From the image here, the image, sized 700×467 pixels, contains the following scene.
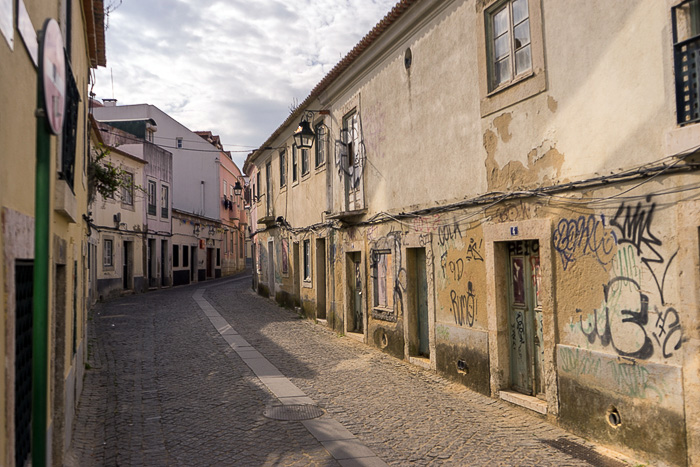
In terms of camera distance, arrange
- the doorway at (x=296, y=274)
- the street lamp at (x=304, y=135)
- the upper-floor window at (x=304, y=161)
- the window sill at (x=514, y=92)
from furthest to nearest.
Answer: the doorway at (x=296, y=274) < the upper-floor window at (x=304, y=161) < the street lamp at (x=304, y=135) < the window sill at (x=514, y=92)

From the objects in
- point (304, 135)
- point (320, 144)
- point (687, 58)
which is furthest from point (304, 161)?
point (687, 58)

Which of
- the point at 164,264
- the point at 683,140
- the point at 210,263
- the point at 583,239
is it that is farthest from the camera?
the point at 210,263

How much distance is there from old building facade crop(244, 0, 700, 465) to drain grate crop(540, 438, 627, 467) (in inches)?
8.4

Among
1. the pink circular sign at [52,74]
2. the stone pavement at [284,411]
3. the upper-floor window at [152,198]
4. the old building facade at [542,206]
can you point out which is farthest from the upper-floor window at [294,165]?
the pink circular sign at [52,74]

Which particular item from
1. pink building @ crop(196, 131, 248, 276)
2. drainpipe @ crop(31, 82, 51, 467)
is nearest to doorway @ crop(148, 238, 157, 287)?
pink building @ crop(196, 131, 248, 276)

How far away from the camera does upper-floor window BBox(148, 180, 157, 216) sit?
86.9ft

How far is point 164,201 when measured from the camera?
1133 inches

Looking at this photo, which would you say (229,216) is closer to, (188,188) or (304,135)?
(188,188)

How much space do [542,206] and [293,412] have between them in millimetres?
4007

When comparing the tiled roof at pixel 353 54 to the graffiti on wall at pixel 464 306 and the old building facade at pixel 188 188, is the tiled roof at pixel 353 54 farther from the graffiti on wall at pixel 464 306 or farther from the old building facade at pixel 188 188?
the old building facade at pixel 188 188

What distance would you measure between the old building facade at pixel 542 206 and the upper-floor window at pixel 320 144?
7.64ft

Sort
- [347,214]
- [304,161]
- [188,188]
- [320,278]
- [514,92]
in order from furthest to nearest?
[188,188]
[304,161]
[320,278]
[347,214]
[514,92]

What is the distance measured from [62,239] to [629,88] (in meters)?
5.67

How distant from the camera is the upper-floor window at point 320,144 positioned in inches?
598
